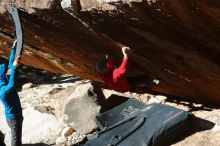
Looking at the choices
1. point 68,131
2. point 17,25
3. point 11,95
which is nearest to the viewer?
point 17,25

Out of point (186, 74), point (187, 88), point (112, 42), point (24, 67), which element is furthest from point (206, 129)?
point (24, 67)

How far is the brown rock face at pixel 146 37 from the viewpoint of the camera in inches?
133

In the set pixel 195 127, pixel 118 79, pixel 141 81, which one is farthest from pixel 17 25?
pixel 195 127

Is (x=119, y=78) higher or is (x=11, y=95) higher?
(x=119, y=78)

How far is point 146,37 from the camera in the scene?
407cm

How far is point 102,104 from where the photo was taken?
645 cm

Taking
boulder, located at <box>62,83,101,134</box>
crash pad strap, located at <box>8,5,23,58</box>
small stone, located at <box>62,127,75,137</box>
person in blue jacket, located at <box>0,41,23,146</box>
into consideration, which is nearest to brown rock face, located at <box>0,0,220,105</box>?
crash pad strap, located at <box>8,5,23,58</box>

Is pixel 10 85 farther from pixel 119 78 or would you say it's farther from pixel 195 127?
pixel 195 127

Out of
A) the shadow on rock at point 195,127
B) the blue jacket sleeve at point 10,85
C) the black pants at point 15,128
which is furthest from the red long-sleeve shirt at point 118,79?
the black pants at point 15,128

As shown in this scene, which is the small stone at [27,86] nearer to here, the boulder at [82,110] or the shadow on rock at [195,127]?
the boulder at [82,110]

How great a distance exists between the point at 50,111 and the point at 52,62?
965 mm

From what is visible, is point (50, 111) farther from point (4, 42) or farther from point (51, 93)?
point (4, 42)

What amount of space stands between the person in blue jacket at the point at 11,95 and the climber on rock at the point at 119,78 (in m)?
0.98

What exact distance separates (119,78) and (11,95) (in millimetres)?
1289
